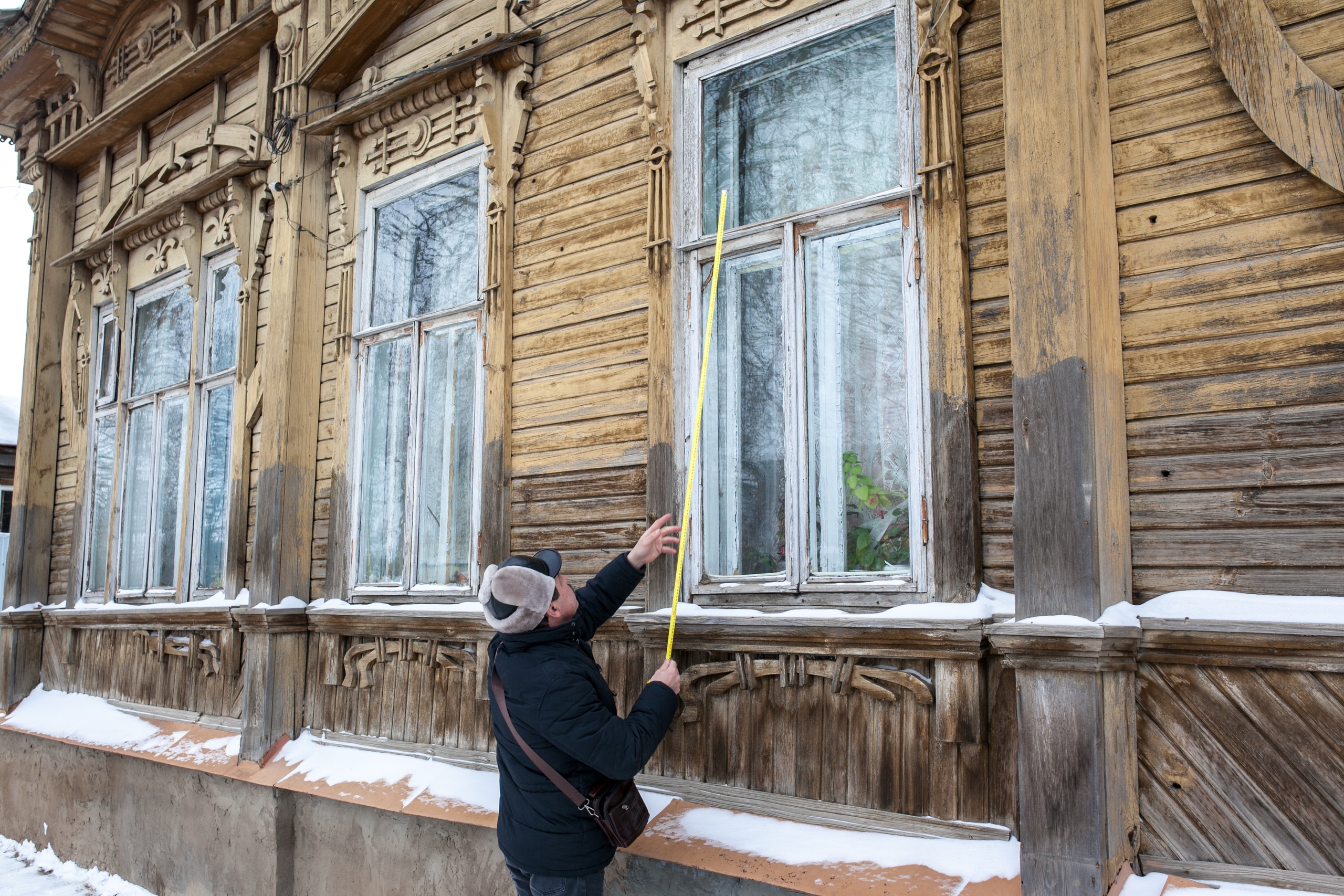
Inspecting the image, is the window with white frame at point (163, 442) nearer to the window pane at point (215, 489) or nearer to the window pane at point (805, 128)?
the window pane at point (215, 489)

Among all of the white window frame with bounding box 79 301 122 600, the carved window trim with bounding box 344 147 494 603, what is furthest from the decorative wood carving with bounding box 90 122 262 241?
the carved window trim with bounding box 344 147 494 603

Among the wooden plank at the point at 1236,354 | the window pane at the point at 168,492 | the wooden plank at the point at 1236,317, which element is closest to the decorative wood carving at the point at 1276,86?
the wooden plank at the point at 1236,317

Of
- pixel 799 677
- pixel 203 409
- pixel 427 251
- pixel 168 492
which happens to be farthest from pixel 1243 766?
pixel 168 492

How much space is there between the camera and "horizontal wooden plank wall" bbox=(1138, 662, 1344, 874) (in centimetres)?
237

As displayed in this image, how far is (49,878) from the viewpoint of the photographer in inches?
246

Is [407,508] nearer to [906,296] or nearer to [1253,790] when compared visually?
[906,296]

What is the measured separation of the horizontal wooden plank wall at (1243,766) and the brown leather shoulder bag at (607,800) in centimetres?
145

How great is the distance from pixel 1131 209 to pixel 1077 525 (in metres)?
0.97

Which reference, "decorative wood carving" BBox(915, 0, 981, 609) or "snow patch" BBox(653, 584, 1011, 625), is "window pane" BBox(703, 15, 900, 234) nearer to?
"decorative wood carving" BBox(915, 0, 981, 609)

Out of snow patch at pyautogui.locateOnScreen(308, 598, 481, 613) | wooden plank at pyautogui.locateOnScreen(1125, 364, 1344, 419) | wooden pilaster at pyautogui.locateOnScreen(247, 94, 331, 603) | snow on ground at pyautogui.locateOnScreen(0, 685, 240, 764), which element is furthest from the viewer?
snow on ground at pyautogui.locateOnScreen(0, 685, 240, 764)

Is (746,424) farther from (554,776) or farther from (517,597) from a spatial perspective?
(554,776)

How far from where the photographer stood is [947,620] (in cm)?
290

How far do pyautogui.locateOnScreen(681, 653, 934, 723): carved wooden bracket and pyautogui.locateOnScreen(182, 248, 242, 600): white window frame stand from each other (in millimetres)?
3954

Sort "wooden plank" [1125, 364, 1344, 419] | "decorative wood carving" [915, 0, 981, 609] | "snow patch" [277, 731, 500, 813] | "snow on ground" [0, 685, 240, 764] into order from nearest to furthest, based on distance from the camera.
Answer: "wooden plank" [1125, 364, 1344, 419] → "decorative wood carving" [915, 0, 981, 609] → "snow patch" [277, 731, 500, 813] → "snow on ground" [0, 685, 240, 764]
